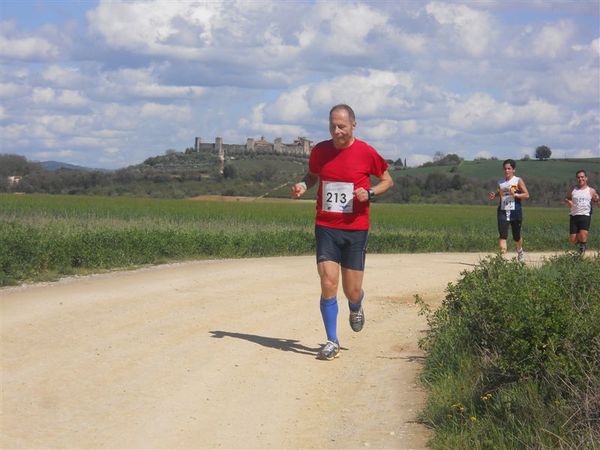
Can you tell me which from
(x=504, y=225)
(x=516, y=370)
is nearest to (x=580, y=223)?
(x=504, y=225)

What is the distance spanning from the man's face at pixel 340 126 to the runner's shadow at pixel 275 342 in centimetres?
215

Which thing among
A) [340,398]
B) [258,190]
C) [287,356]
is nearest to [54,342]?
[287,356]

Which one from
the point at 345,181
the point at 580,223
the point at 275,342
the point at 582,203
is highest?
the point at 345,181

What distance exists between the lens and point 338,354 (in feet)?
31.1

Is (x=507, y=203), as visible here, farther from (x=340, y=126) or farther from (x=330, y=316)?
(x=340, y=126)

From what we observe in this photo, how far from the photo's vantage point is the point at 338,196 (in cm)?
921

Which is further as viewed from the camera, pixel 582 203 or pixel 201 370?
pixel 582 203

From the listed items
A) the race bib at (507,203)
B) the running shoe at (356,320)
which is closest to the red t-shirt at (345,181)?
the running shoe at (356,320)

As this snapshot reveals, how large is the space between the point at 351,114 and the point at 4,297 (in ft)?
19.5

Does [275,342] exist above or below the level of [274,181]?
below

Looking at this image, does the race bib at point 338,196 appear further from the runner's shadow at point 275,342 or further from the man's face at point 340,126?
the runner's shadow at point 275,342

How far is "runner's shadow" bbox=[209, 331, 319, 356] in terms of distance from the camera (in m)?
9.62

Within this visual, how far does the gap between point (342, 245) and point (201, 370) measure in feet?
6.26

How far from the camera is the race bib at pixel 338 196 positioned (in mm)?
9172
